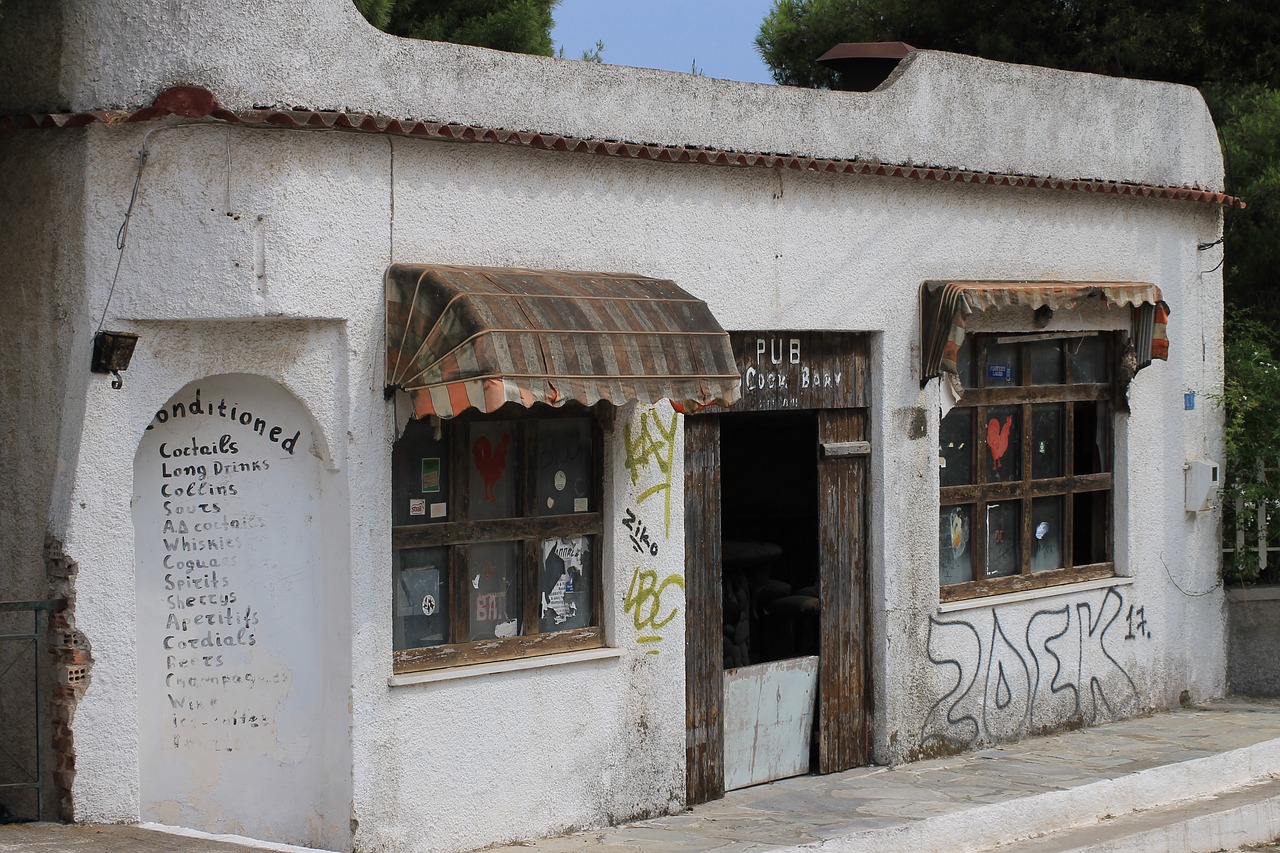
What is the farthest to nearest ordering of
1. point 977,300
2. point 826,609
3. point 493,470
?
point 977,300
point 826,609
point 493,470

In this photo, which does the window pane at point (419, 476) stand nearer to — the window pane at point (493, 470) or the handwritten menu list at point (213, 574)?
the window pane at point (493, 470)

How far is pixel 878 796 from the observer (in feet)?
29.5

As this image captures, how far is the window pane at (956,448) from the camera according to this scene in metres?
10.3

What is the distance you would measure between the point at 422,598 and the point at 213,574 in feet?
3.30

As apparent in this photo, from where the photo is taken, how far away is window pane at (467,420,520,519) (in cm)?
793

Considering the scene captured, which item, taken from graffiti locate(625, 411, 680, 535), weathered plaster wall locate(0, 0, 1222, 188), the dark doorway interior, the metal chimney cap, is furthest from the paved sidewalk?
the metal chimney cap

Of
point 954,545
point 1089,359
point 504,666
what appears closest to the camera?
point 504,666

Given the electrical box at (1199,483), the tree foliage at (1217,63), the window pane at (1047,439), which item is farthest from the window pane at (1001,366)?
the tree foliage at (1217,63)

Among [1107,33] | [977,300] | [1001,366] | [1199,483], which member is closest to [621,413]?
[977,300]

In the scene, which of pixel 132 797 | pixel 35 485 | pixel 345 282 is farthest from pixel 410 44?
pixel 132 797

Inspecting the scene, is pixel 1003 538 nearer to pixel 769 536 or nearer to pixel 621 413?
pixel 769 536

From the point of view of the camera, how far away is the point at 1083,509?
1133cm

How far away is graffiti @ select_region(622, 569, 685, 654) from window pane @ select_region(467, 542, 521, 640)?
2.04 feet

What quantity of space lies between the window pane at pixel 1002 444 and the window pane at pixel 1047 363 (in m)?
0.32
